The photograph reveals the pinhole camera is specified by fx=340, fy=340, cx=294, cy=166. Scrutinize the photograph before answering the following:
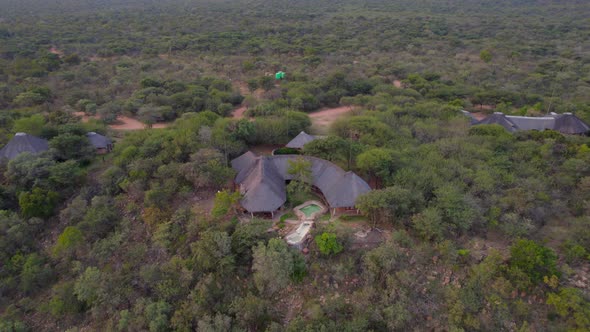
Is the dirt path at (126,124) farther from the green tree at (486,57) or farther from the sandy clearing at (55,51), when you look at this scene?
the green tree at (486,57)

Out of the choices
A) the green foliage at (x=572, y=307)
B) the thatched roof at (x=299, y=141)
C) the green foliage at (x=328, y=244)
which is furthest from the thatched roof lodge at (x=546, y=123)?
the green foliage at (x=328, y=244)

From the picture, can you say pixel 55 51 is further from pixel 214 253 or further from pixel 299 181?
pixel 214 253

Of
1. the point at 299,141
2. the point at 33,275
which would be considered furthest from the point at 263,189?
the point at 33,275

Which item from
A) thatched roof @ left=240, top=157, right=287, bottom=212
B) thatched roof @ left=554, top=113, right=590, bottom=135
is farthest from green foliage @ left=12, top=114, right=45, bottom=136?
thatched roof @ left=554, top=113, right=590, bottom=135

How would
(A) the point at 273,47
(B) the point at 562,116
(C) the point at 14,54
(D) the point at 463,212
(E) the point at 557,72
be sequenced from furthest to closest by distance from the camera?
(A) the point at 273,47, (C) the point at 14,54, (E) the point at 557,72, (B) the point at 562,116, (D) the point at 463,212

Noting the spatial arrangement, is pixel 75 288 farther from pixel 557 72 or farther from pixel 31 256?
pixel 557 72

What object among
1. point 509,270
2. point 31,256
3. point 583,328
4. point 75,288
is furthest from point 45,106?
point 583,328
